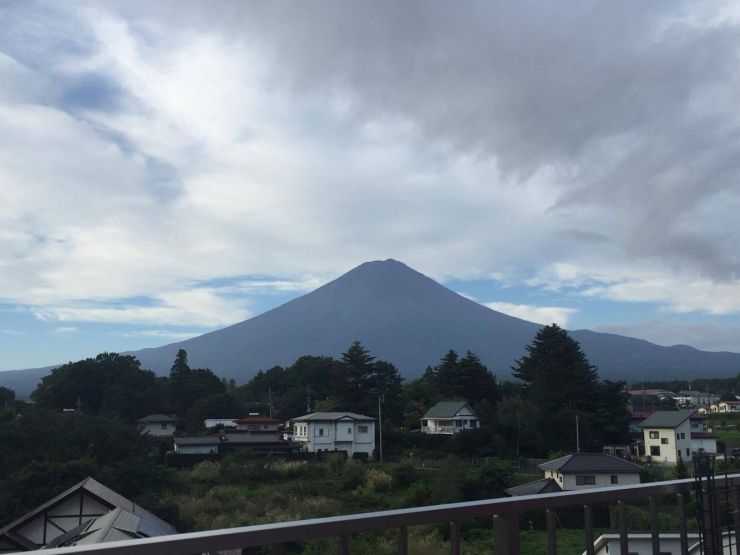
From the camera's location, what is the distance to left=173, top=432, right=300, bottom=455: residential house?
89.2 feet

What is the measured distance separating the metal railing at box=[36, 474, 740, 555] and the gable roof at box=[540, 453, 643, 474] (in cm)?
1654

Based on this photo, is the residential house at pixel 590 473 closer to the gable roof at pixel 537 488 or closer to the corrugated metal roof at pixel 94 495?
the gable roof at pixel 537 488

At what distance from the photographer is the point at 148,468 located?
18.7 meters

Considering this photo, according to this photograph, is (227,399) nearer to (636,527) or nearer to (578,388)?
(578,388)

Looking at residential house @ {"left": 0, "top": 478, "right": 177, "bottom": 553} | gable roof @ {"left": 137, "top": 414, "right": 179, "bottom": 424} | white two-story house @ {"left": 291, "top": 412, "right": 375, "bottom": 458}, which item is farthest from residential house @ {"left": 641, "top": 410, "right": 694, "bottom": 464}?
gable roof @ {"left": 137, "top": 414, "right": 179, "bottom": 424}

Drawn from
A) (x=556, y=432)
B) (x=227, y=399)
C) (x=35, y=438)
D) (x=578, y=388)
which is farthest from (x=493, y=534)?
(x=227, y=399)

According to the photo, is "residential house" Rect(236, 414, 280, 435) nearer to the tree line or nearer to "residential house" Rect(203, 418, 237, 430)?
"residential house" Rect(203, 418, 237, 430)

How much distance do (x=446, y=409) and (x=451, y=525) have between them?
29.3 m

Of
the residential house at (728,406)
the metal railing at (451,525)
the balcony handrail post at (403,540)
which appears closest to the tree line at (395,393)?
the metal railing at (451,525)

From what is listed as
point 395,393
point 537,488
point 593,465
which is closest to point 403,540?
point 537,488

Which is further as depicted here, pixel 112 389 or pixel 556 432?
pixel 112 389

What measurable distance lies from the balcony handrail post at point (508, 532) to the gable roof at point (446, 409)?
28346mm

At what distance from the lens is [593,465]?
17.9 m

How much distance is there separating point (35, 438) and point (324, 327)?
4871 inches
